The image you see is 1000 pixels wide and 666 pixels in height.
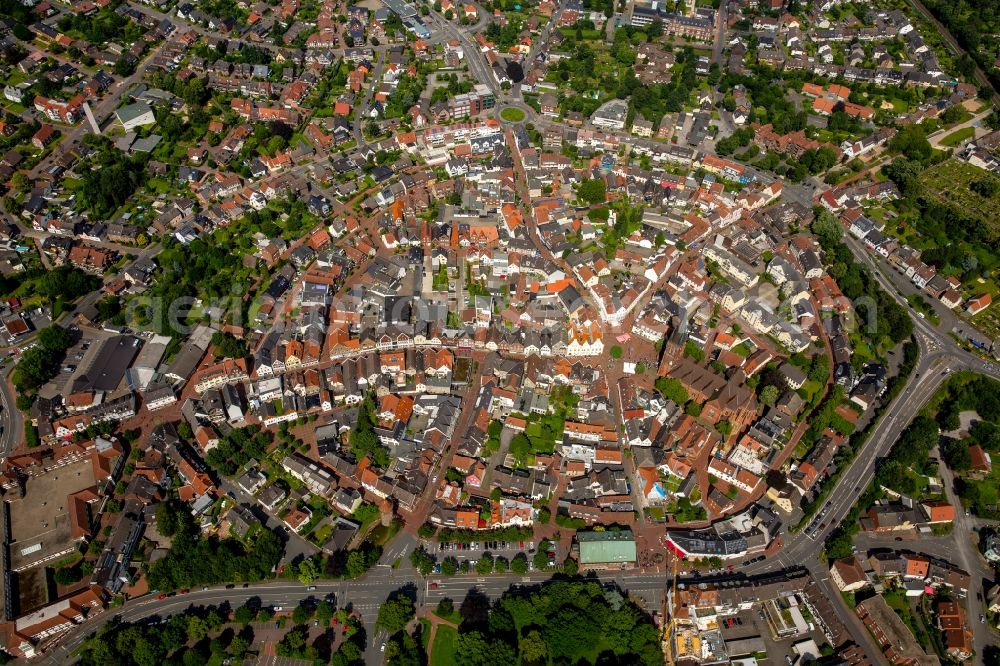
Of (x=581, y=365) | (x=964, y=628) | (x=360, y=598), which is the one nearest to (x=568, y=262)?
(x=581, y=365)

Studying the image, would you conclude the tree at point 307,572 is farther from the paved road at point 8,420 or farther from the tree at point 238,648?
the paved road at point 8,420

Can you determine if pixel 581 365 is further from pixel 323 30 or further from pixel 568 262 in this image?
pixel 323 30

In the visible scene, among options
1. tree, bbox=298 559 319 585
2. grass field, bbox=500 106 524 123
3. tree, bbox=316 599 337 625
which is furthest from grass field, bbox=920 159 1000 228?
tree, bbox=316 599 337 625

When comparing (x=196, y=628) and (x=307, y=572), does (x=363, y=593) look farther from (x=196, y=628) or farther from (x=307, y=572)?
(x=196, y=628)

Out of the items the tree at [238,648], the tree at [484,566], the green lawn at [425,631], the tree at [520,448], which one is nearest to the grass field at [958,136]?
the tree at [520,448]

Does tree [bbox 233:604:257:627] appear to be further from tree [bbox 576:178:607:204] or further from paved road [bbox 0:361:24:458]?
tree [bbox 576:178:607:204]

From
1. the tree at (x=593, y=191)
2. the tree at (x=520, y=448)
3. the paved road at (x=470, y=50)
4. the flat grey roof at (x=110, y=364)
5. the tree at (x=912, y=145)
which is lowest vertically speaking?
the flat grey roof at (x=110, y=364)
